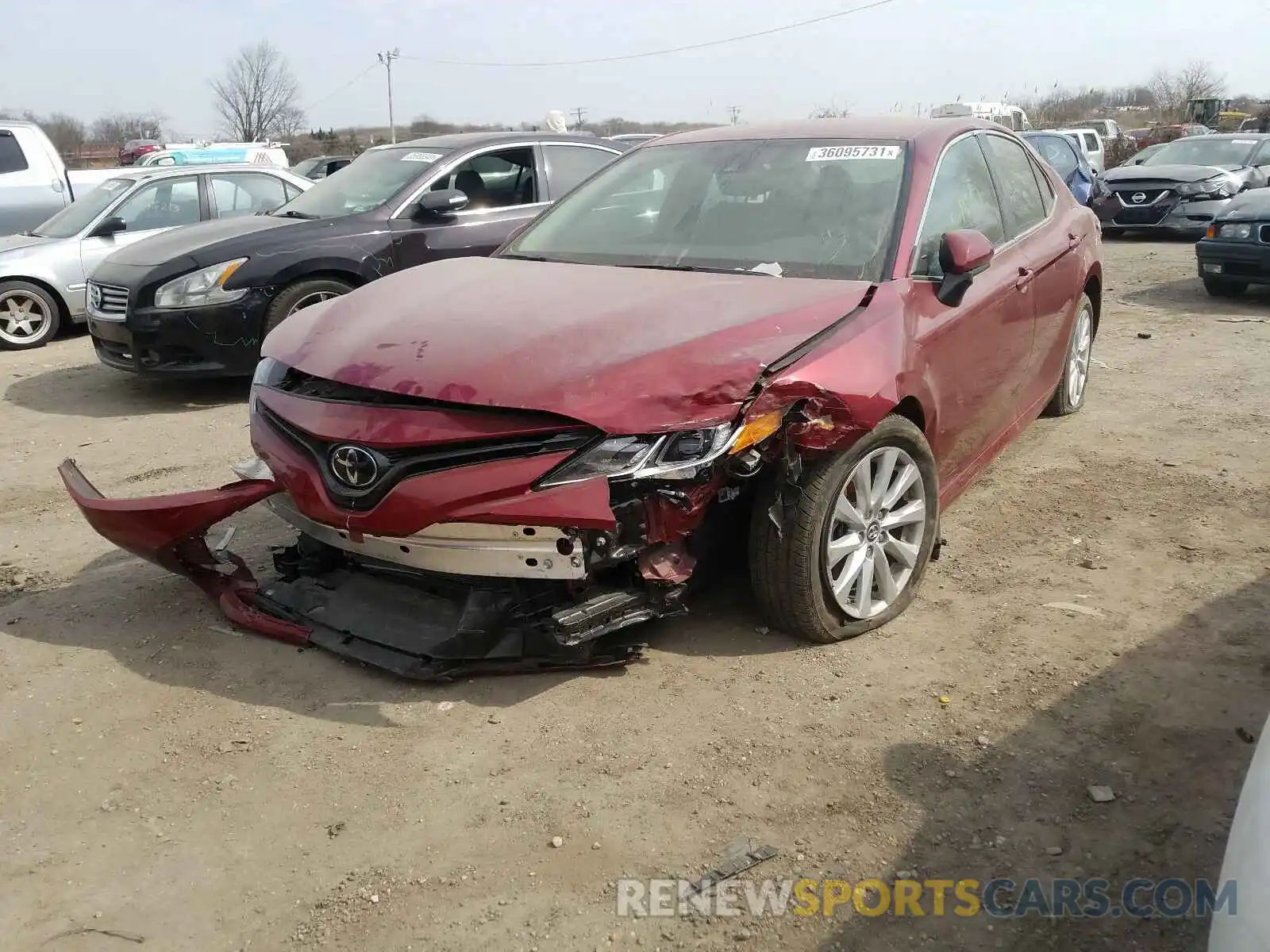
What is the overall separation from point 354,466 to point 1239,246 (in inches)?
358

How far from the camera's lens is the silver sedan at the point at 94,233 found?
936 centimetres

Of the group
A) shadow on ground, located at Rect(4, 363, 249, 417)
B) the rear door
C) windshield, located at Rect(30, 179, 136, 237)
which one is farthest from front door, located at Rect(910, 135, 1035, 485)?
the rear door

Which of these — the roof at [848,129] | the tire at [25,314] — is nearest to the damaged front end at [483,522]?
the roof at [848,129]

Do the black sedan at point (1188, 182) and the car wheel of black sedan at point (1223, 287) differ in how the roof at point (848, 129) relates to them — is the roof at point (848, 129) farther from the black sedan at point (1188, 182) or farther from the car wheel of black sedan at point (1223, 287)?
the black sedan at point (1188, 182)

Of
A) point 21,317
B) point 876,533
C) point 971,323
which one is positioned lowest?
point 876,533

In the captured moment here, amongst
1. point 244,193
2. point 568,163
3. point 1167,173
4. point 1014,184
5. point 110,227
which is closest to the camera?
point 1014,184

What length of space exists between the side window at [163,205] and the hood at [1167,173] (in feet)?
41.3

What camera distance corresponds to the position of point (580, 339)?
10.4ft

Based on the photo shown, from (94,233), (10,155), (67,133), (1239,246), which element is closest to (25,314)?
(94,233)

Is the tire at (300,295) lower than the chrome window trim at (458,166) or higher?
lower

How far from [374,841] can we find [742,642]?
1.42 meters

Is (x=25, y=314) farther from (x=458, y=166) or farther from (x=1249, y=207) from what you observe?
(x=1249, y=207)

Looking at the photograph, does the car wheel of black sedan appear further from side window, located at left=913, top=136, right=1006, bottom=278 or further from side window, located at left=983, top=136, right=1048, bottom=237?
side window, located at left=913, top=136, right=1006, bottom=278

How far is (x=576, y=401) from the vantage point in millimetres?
2914
